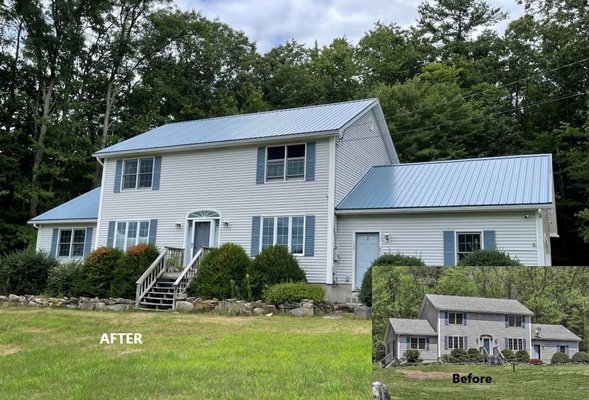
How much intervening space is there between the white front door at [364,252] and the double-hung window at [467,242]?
253cm

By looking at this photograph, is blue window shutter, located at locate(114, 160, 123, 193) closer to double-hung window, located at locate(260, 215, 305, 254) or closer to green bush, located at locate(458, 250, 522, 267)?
double-hung window, located at locate(260, 215, 305, 254)

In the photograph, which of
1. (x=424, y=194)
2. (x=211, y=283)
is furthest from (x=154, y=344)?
(x=424, y=194)

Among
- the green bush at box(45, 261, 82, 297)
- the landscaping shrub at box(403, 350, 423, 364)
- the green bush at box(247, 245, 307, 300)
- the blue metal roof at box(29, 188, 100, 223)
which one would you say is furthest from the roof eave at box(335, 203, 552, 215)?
the landscaping shrub at box(403, 350, 423, 364)

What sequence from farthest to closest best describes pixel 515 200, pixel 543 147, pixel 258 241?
pixel 543 147
pixel 258 241
pixel 515 200

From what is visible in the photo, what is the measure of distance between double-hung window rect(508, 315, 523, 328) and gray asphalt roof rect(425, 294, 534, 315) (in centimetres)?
2

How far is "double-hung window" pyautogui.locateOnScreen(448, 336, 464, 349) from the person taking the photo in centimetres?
252

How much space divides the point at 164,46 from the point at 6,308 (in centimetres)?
2595

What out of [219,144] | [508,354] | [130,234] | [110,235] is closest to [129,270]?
[130,234]

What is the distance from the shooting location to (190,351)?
8.30m

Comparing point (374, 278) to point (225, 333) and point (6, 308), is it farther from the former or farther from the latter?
point (6, 308)

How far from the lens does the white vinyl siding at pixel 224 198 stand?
57.1 feet

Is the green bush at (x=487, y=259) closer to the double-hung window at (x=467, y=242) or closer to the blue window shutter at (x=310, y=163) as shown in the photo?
the double-hung window at (x=467, y=242)

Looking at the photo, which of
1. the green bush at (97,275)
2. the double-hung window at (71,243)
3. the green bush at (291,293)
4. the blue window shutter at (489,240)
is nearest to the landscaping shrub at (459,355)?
the green bush at (291,293)

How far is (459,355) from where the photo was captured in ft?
8.20
